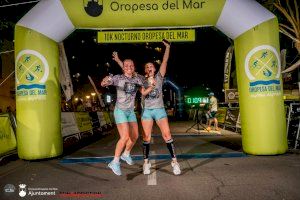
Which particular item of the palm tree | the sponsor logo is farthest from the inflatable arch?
the palm tree

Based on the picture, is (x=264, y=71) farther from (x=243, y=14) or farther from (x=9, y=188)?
(x=9, y=188)

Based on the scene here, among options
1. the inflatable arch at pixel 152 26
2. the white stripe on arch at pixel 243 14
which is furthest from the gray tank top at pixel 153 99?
the white stripe on arch at pixel 243 14

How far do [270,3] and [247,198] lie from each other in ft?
37.3

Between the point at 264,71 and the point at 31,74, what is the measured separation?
5335mm

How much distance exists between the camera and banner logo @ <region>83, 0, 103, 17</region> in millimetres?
7285

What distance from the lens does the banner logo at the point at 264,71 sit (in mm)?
7234

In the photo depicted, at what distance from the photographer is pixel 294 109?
895cm

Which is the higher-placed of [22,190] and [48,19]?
[48,19]

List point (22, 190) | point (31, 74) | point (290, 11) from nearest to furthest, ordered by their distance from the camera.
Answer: point (22, 190), point (31, 74), point (290, 11)

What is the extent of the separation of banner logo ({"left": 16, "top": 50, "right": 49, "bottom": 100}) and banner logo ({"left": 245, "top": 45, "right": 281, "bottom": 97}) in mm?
4838

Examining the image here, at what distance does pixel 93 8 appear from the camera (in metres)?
7.33

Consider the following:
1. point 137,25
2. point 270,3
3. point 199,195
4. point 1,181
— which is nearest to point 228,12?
point 137,25

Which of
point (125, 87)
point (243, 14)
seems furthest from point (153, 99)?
point (243, 14)

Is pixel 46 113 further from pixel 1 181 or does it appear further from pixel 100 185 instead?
pixel 100 185
